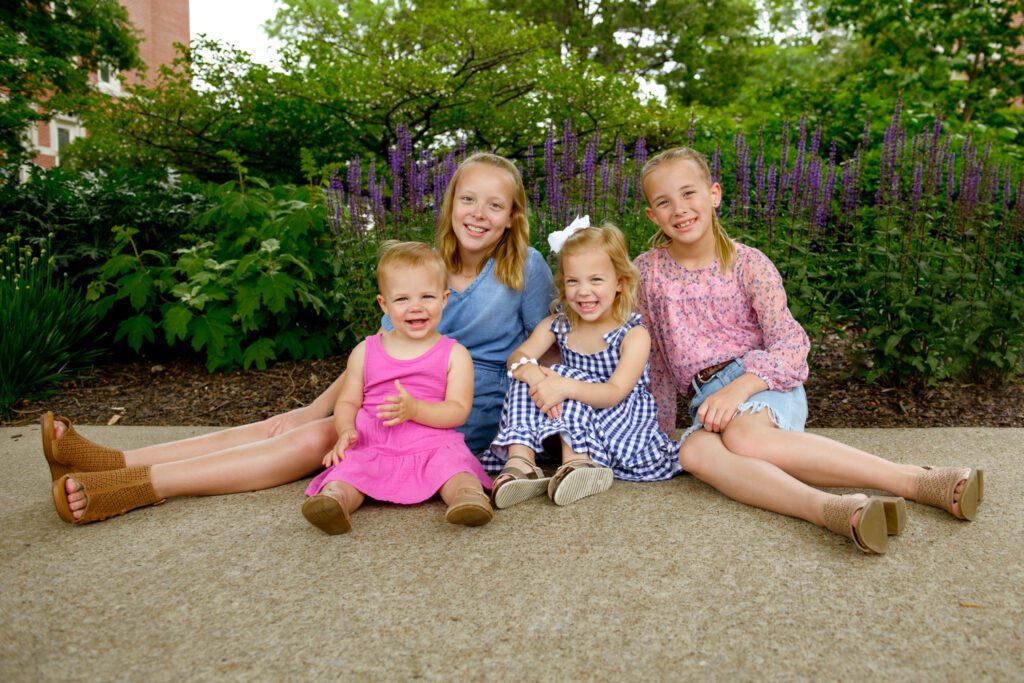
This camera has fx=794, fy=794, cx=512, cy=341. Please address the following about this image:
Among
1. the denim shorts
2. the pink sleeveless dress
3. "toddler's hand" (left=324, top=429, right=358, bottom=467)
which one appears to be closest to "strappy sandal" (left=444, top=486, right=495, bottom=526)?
the pink sleeveless dress

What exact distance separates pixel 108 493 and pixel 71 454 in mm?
243

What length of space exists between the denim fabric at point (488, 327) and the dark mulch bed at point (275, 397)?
166 cm

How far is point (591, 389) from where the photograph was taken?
Answer: 9.70 ft

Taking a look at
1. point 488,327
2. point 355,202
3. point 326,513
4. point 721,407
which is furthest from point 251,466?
point 355,202

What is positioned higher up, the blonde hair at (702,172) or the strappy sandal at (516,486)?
the blonde hair at (702,172)

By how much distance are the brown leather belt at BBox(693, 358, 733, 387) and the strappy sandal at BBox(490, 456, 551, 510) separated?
77 centimetres

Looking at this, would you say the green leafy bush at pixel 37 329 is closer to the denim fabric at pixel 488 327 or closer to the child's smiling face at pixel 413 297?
the denim fabric at pixel 488 327

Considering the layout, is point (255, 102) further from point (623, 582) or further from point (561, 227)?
point (623, 582)

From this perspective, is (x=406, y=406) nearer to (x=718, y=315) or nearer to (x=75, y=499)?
(x=75, y=499)

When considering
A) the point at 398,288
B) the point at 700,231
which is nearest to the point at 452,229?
the point at 398,288

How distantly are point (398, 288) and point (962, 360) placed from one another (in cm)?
289

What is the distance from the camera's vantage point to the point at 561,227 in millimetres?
4281

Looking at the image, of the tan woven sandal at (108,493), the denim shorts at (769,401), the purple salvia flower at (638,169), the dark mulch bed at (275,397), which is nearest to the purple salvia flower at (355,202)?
the dark mulch bed at (275,397)

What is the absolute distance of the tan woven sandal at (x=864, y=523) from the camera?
2205 millimetres
